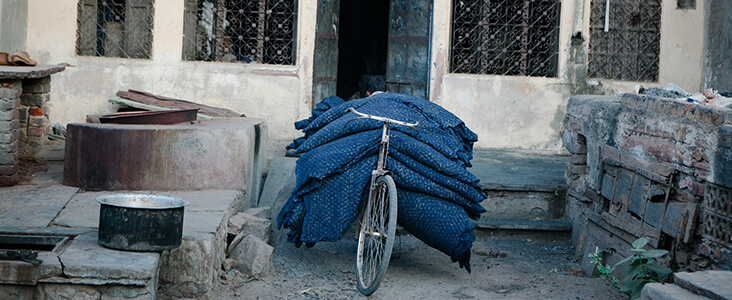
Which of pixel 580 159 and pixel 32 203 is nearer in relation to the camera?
pixel 32 203

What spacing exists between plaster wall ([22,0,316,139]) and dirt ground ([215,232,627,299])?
3484 mm

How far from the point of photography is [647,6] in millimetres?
9531

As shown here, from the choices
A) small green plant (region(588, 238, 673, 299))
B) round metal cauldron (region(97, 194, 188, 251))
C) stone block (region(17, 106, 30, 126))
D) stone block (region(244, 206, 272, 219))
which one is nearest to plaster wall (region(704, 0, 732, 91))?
small green plant (region(588, 238, 673, 299))

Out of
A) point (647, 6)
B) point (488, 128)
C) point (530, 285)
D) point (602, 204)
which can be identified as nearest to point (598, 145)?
point (602, 204)

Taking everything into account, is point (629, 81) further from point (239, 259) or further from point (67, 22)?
point (67, 22)

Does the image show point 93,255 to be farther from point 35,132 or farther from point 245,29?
point 245,29

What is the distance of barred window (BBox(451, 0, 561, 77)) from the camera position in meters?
9.52

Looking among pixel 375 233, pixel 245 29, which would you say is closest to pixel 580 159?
pixel 375 233

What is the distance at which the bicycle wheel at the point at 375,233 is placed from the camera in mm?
4629

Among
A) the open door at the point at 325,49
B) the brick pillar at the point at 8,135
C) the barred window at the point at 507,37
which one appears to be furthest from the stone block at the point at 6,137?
the barred window at the point at 507,37

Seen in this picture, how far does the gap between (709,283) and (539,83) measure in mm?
6421

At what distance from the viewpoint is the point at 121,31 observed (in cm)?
959

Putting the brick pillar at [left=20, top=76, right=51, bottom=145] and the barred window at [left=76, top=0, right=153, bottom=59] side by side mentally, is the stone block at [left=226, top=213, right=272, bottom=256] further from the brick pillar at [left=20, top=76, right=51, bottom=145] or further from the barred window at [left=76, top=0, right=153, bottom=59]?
the barred window at [left=76, top=0, right=153, bottom=59]

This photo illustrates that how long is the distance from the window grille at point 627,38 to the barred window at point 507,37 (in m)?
0.53
